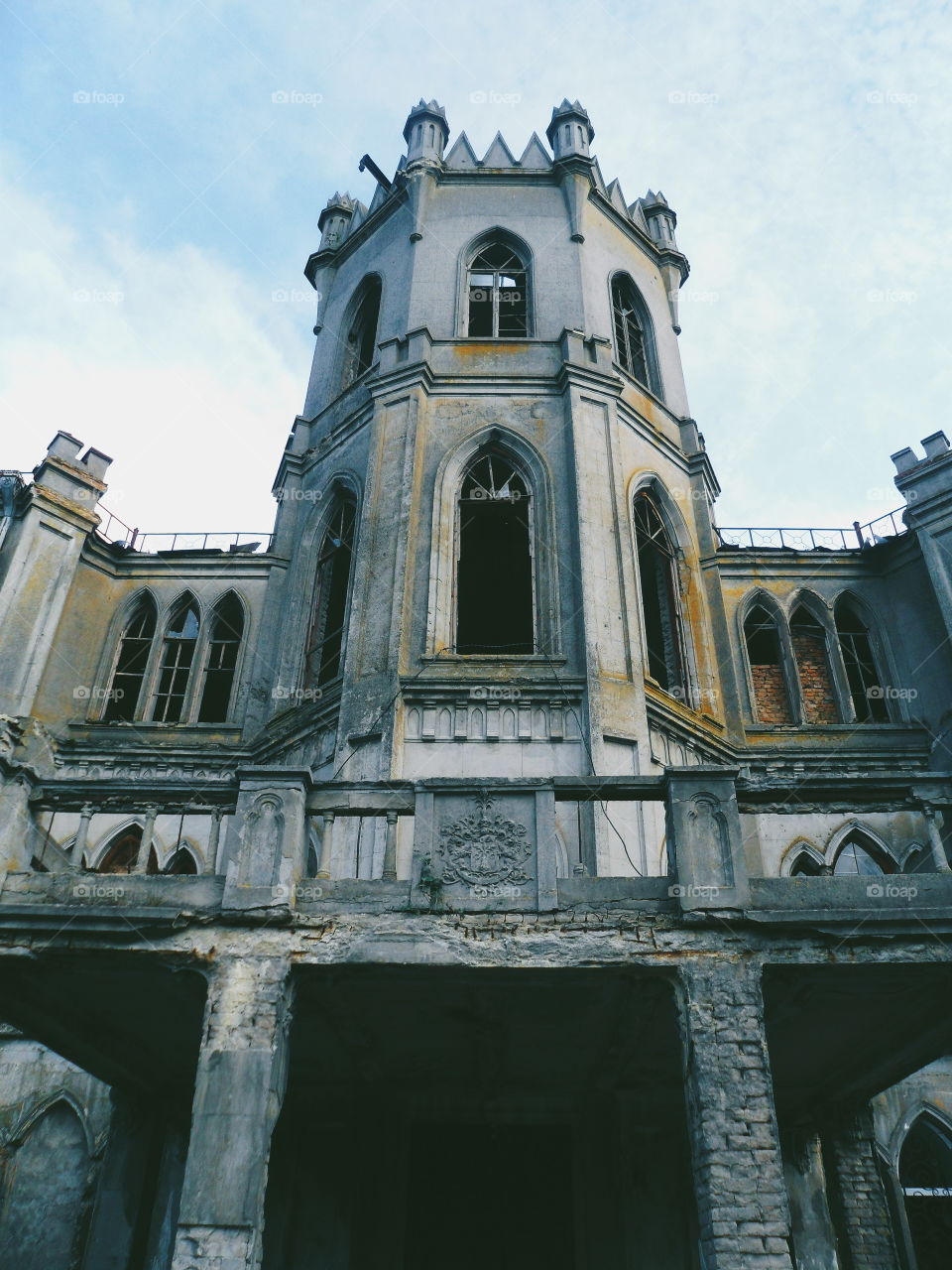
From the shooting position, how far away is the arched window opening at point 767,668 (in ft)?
53.3

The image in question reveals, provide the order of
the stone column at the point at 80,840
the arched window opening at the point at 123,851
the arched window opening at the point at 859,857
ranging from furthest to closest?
the arched window opening at the point at 123,851
the arched window opening at the point at 859,857
the stone column at the point at 80,840

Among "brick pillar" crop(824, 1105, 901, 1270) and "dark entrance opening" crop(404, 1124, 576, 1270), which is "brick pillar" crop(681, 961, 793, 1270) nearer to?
"dark entrance opening" crop(404, 1124, 576, 1270)

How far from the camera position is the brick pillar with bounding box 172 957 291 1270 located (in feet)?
23.4

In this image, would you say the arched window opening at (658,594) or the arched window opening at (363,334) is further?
the arched window opening at (363,334)

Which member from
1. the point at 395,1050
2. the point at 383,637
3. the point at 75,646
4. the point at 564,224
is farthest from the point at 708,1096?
the point at 564,224

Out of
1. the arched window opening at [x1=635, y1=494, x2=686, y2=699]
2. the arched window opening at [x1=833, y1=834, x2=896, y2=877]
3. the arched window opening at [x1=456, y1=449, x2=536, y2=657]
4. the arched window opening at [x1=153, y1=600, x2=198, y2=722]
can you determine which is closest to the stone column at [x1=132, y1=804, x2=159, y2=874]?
the arched window opening at [x1=456, y1=449, x2=536, y2=657]

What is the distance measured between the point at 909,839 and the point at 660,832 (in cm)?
456

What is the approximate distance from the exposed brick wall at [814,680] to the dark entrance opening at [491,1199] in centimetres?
769

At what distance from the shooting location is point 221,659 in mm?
16969

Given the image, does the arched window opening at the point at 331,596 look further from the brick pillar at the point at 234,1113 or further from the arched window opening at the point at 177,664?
the brick pillar at the point at 234,1113

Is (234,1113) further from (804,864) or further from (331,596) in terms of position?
(331,596)

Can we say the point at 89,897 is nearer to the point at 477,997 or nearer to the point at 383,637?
the point at 477,997

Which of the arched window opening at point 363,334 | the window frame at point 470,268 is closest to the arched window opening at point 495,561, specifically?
the window frame at point 470,268

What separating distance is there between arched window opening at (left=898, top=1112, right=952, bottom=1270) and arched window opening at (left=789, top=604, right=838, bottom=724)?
5783mm
